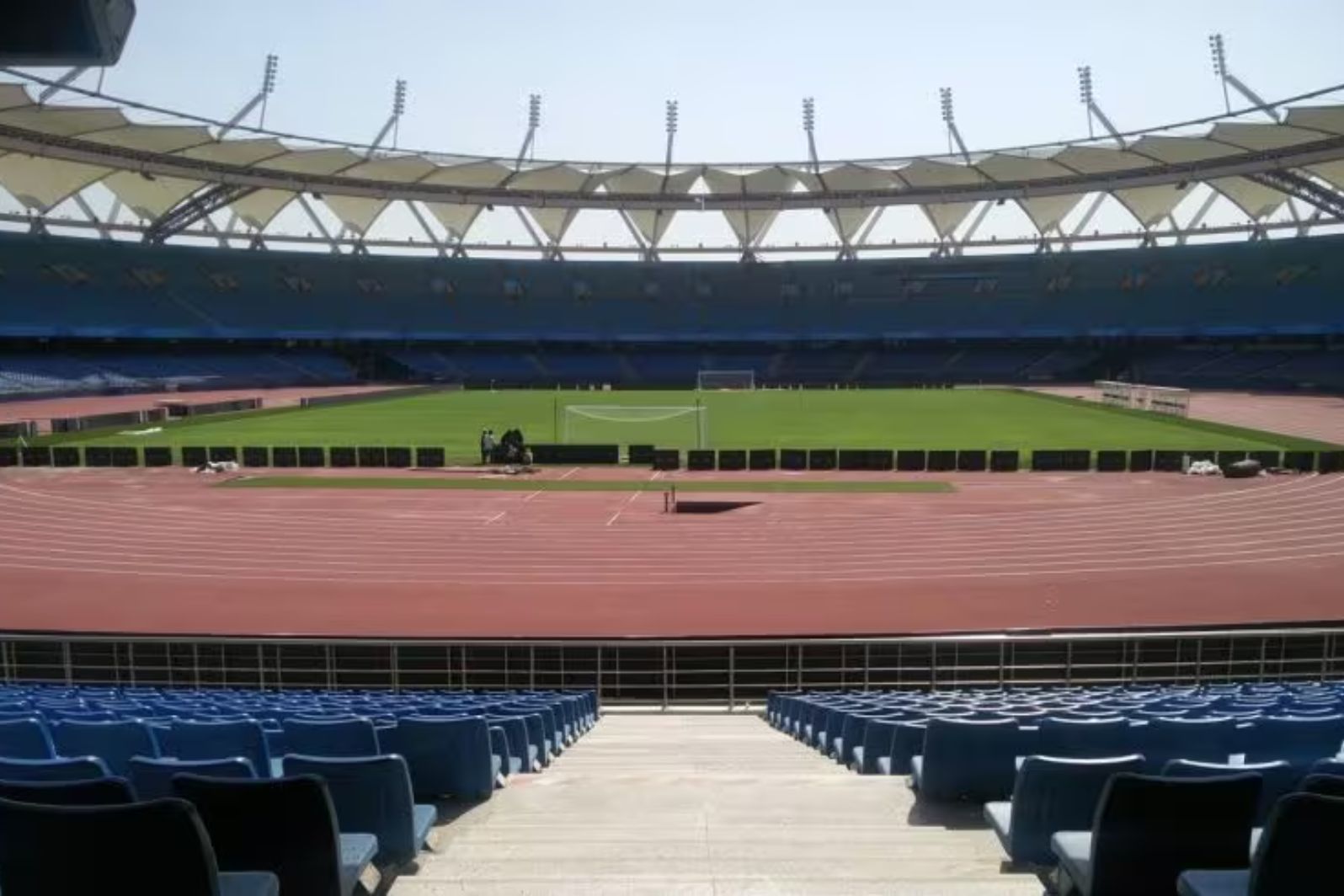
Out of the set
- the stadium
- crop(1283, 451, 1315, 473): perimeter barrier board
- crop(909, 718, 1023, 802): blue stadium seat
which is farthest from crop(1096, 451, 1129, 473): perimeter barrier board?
crop(909, 718, 1023, 802): blue stadium seat

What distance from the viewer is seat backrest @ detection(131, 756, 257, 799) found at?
11.7 ft

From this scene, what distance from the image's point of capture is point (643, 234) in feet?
316

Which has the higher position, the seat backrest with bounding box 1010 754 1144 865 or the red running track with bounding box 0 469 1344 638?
the seat backrest with bounding box 1010 754 1144 865

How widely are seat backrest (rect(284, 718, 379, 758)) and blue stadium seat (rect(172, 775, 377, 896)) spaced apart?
1.84 meters

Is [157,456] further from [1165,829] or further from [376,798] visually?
[1165,829]

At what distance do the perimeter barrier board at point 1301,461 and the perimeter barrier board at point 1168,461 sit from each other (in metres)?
3.06

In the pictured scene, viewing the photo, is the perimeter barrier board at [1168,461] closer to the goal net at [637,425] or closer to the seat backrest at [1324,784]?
the goal net at [637,425]

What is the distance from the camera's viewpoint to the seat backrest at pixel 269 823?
3076 millimetres

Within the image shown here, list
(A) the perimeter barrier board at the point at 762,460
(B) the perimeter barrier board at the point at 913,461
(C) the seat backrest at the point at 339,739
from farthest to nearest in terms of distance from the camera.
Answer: (A) the perimeter barrier board at the point at 762,460 < (B) the perimeter barrier board at the point at 913,461 < (C) the seat backrest at the point at 339,739

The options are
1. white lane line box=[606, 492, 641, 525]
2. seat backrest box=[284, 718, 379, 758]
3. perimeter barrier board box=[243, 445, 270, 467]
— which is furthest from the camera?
perimeter barrier board box=[243, 445, 270, 467]

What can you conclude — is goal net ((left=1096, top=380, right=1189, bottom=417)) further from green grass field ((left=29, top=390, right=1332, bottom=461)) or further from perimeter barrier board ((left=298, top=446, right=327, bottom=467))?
perimeter barrier board ((left=298, top=446, right=327, bottom=467))

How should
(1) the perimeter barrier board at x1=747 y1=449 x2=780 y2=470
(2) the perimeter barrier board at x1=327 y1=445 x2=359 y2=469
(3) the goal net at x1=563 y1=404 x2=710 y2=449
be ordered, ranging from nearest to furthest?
(1) the perimeter barrier board at x1=747 y1=449 x2=780 y2=470 → (2) the perimeter barrier board at x1=327 y1=445 x2=359 y2=469 → (3) the goal net at x1=563 y1=404 x2=710 y2=449

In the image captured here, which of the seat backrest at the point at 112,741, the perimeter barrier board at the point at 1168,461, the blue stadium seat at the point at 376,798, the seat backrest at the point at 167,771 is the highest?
the seat backrest at the point at 167,771

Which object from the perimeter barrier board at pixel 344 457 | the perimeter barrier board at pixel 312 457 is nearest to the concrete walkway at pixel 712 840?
the perimeter barrier board at pixel 344 457
